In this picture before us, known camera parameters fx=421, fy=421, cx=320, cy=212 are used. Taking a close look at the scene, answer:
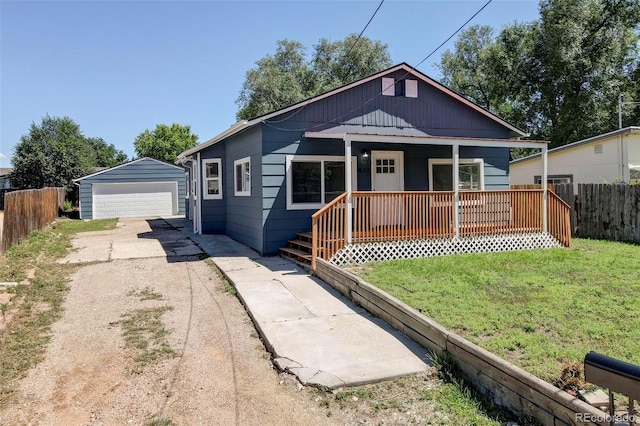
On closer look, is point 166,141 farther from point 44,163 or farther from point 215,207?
point 215,207

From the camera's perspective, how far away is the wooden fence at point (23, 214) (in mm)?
9892

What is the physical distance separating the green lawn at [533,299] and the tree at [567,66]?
20.0 metres

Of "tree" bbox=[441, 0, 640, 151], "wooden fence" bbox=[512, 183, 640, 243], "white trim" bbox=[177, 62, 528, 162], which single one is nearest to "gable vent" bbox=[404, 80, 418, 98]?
"white trim" bbox=[177, 62, 528, 162]

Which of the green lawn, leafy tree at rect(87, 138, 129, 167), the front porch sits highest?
leafy tree at rect(87, 138, 129, 167)

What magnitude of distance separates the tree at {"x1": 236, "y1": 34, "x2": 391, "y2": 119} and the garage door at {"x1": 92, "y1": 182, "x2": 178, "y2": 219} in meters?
10.4

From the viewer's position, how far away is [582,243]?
1058 centimetres

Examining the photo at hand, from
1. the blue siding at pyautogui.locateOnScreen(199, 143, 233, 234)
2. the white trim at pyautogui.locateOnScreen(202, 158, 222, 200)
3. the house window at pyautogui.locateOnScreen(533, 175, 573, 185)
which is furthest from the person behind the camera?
the house window at pyautogui.locateOnScreen(533, 175, 573, 185)

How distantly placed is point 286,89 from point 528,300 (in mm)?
29655

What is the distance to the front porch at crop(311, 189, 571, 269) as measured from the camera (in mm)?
8234

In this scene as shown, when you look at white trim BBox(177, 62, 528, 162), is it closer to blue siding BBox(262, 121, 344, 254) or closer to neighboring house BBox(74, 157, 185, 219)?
blue siding BBox(262, 121, 344, 254)

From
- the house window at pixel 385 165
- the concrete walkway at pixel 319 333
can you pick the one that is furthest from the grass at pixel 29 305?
the house window at pixel 385 165

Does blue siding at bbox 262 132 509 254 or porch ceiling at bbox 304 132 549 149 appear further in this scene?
blue siding at bbox 262 132 509 254

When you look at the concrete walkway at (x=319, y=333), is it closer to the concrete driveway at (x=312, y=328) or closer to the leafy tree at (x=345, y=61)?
the concrete driveway at (x=312, y=328)

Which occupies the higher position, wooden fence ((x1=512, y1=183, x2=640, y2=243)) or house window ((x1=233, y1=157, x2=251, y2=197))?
house window ((x1=233, y1=157, x2=251, y2=197))
